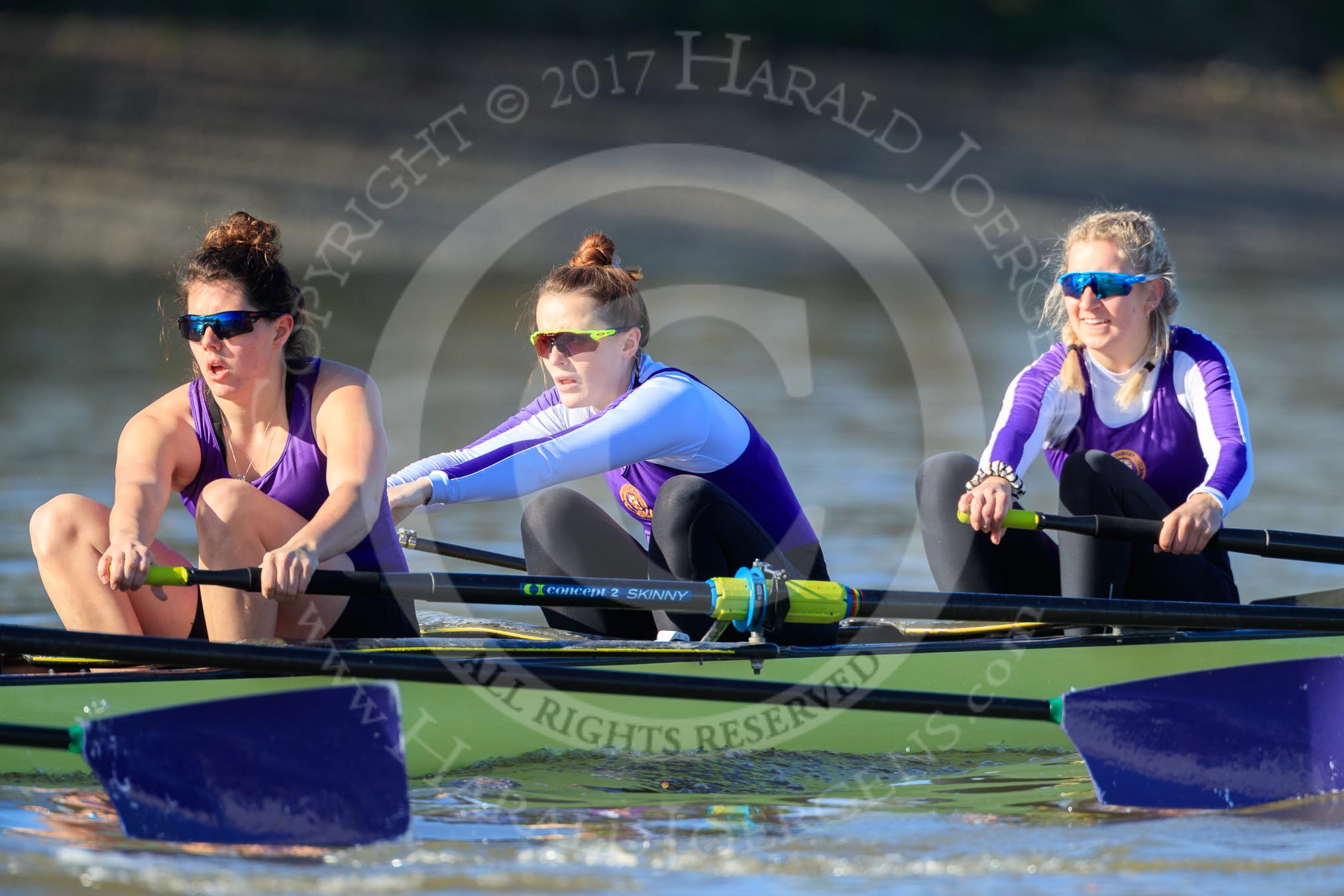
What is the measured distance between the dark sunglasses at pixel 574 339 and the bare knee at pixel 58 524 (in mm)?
1310

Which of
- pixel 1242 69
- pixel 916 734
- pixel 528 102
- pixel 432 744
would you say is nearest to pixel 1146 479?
pixel 916 734

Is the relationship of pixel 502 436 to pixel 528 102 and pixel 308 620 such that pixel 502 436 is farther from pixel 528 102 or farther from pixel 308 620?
pixel 528 102

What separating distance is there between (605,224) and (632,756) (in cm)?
1503

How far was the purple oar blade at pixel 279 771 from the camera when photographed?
3824 millimetres

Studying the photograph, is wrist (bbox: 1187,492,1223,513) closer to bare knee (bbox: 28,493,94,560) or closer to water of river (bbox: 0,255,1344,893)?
water of river (bbox: 0,255,1344,893)

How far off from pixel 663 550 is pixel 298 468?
1.01 meters

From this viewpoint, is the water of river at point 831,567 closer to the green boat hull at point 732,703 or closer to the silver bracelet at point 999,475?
the green boat hull at point 732,703

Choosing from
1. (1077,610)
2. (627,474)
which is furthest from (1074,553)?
(627,474)

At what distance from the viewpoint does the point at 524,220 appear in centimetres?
2208

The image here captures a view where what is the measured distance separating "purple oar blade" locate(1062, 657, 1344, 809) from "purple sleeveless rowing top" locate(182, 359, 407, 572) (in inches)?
72.9

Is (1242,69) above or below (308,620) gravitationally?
above

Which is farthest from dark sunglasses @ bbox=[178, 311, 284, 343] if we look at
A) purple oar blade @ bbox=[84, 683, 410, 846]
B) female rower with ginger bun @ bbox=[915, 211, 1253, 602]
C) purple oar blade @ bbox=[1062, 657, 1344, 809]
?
purple oar blade @ bbox=[1062, 657, 1344, 809]

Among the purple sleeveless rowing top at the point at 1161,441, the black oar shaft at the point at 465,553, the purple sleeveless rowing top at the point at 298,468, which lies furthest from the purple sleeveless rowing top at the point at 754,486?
the black oar shaft at the point at 465,553

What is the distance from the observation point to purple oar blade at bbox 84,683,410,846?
12.5 feet
